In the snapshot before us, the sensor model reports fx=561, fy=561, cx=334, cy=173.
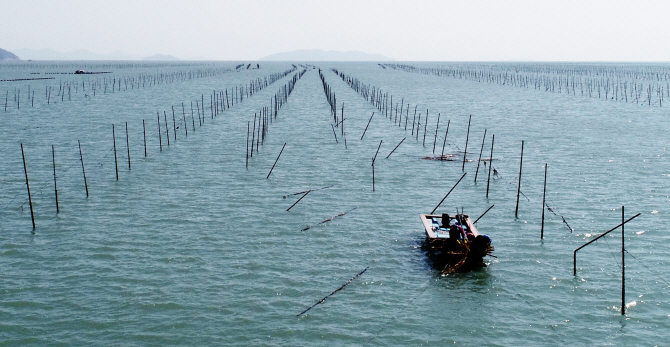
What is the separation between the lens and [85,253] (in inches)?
926

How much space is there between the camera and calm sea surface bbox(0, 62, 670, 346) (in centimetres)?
1784

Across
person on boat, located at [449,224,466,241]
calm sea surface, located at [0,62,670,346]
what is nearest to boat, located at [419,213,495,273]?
person on boat, located at [449,224,466,241]

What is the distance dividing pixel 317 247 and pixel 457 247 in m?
6.09

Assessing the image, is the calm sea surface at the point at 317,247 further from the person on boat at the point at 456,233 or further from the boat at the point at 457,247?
the person on boat at the point at 456,233

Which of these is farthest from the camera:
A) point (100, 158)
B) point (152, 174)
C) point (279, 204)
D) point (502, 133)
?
point (502, 133)

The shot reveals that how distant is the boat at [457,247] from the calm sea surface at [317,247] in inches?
17.8

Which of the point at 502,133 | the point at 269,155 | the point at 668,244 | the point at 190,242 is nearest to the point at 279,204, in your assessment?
the point at 190,242

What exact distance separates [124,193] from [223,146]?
1699 cm

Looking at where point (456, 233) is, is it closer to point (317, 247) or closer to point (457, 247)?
point (457, 247)

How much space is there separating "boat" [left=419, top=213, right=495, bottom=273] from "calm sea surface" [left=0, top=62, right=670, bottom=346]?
45 cm

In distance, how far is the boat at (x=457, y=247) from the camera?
21.7 meters

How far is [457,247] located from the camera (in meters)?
22.4

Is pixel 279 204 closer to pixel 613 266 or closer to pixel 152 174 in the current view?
pixel 152 174

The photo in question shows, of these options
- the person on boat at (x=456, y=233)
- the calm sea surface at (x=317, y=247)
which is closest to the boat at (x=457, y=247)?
the person on boat at (x=456, y=233)
